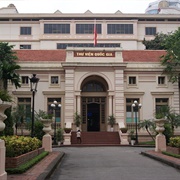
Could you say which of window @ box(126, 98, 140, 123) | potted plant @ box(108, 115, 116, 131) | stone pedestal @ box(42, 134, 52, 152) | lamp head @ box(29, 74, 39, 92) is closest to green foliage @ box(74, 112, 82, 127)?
potted plant @ box(108, 115, 116, 131)

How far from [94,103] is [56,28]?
32609 mm

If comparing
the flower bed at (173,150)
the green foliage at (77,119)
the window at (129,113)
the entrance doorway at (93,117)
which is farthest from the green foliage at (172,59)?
the flower bed at (173,150)

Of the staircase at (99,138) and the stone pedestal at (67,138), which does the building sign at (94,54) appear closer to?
the staircase at (99,138)

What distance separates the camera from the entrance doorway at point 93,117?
1730 inches

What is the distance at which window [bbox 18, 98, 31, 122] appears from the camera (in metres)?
38.7

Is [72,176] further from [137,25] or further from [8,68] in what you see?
[137,25]

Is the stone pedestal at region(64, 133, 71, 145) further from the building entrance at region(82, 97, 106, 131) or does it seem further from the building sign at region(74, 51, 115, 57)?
the building sign at region(74, 51, 115, 57)

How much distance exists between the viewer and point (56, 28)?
238 feet

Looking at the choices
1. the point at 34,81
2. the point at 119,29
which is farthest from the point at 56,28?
the point at 34,81

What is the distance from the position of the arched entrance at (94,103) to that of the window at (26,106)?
6164 mm

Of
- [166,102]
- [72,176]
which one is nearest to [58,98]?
[166,102]

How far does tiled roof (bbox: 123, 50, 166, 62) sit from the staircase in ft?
32.9

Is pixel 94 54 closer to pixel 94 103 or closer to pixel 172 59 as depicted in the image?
pixel 94 103

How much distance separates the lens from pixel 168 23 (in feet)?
250
